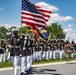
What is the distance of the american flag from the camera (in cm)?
1462

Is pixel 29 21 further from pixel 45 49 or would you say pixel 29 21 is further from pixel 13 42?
pixel 45 49

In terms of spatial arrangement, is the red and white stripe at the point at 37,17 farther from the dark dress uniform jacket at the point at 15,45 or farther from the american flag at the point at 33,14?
the dark dress uniform jacket at the point at 15,45

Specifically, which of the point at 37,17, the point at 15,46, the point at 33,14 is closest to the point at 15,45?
the point at 15,46

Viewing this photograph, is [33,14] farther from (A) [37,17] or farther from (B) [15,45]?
(B) [15,45]

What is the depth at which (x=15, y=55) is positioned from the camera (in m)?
11.4

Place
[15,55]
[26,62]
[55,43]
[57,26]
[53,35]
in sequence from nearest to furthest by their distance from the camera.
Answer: [15,55] < [26,62] < [55,43] < [53,35] < [57,26]

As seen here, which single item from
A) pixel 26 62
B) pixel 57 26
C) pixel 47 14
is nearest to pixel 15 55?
pixel 26 62

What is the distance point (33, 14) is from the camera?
51.2ft

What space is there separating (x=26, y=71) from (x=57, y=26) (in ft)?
225

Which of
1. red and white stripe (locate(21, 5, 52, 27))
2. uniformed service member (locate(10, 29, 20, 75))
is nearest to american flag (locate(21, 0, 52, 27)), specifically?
red and white stripe (locate(21, 5, 52, 27))

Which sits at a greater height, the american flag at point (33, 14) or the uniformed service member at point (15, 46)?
the american flag at point (33, 14)

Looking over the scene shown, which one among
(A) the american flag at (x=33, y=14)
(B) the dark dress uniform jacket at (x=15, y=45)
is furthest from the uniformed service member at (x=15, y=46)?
(A) the american flag at (x=33, y=14)

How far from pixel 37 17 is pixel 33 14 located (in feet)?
1.09

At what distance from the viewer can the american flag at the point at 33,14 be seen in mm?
14623
